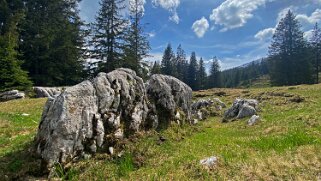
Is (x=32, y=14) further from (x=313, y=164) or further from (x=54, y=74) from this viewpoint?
(x=313, y=164)

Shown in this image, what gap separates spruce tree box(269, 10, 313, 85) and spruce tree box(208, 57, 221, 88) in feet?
160

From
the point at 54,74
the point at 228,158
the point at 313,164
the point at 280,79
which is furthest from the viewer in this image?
the point at 280,79

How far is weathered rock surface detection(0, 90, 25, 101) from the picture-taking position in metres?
35.4

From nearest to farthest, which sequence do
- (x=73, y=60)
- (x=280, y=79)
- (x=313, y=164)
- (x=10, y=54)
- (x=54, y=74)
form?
(x=313, y=164) → (x=10, y=54) → (x=54, y=74) → (x=73, y=60) → (x=280, y=79)

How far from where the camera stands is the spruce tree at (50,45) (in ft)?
167

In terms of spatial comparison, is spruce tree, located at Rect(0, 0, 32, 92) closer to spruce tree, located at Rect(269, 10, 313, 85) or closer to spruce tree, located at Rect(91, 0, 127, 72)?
spruce tree, located at Rect(91, 0, 127, 72)

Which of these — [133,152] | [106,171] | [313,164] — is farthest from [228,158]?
[106,171]

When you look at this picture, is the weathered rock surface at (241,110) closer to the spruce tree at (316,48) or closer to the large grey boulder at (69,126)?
the large grey boulder at (69,126)

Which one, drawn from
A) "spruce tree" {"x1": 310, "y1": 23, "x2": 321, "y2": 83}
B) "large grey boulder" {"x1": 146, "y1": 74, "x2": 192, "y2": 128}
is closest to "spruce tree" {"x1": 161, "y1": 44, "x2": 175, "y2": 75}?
"spruce tree" {"x1": 310, "y1": 23, "x2": 321, "y2": 83}

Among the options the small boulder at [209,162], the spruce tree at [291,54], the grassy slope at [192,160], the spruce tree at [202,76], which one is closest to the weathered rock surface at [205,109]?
the grassy slope at [192,160]

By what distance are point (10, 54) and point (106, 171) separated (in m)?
33.2

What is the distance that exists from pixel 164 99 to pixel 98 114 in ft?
17.7

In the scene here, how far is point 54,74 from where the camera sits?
51.0 metres

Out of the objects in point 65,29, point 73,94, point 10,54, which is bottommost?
point 73,94
